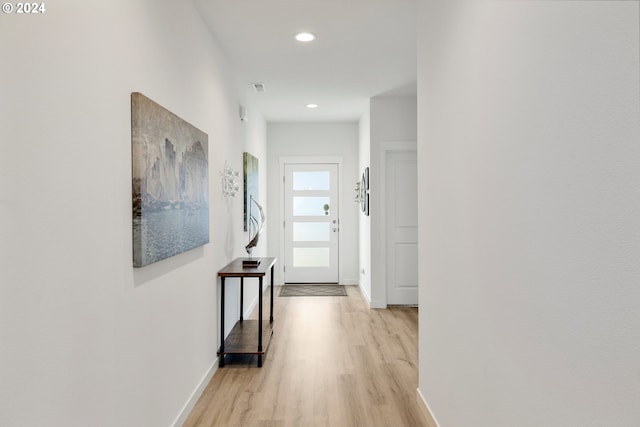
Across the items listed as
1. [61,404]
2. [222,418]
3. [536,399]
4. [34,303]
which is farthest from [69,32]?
[222,418]

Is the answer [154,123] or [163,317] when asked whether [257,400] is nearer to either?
[163,317]

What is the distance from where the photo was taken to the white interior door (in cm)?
548

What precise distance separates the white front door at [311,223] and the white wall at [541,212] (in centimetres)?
478

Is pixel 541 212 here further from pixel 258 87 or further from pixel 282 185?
pixel 282 185

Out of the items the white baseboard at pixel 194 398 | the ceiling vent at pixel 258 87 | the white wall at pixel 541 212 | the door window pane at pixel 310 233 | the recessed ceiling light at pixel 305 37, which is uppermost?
the recessed ceiling light at pixel 305 37

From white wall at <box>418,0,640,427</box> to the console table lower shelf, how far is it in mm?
1786

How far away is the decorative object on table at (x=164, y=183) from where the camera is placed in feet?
6.04

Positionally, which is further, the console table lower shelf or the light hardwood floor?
the console table lower shelf

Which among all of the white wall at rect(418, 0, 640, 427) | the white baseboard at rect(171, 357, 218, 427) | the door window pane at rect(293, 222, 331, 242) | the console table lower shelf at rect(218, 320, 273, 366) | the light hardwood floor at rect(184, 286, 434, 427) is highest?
the white wall at rect(418, 0, 640, 427)

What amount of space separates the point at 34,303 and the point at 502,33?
165 cm

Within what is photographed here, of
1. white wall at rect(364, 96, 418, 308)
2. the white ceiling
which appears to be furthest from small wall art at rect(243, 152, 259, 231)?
white wall at rect(364, 96, 418, 308)

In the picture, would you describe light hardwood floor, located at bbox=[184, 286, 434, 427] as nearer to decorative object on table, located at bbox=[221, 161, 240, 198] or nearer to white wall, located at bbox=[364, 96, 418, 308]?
white wall, located at bbox=[364, 96, 418, 308]

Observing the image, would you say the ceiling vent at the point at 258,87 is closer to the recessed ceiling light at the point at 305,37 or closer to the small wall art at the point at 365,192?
the recessed ceiling light at the point at 305,37

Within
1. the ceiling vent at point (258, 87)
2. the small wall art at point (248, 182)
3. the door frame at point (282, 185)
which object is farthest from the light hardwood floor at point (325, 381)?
the ceiling vent at point (258, 87)
